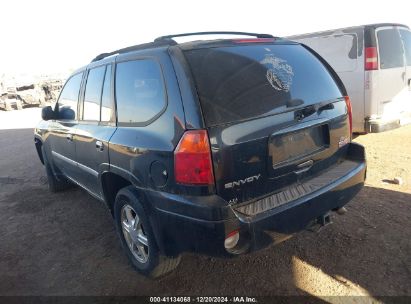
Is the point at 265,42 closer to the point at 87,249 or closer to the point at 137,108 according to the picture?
the point at 137,108

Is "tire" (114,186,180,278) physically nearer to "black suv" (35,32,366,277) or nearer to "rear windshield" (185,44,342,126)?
"black suv" (35,32,366,277)

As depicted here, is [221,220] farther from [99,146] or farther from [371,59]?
[371,59]

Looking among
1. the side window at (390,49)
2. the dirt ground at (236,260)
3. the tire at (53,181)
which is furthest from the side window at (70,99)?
the side window at (390,49)

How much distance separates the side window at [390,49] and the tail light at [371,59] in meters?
0.13

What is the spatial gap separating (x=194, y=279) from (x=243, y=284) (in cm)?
43

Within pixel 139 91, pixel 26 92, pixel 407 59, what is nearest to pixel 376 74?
pixel 407 59

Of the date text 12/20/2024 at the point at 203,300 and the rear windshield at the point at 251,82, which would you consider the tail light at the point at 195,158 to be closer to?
the rear windshield at the point at 251,82

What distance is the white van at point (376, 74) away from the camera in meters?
5.71

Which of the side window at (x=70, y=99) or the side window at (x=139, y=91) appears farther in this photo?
the side window at (x=70, y=99)

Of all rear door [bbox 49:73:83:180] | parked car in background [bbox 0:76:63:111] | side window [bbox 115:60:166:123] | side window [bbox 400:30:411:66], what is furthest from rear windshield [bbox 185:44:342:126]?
parked car in background [bbox 0:76:63:111]

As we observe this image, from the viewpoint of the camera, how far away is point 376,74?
568 centimetres

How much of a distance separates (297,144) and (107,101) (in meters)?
1.76

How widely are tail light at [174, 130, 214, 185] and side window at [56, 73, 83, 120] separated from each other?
218cm

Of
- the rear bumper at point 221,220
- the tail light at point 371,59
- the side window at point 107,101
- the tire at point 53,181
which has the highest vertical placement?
the side window at point 107,101
